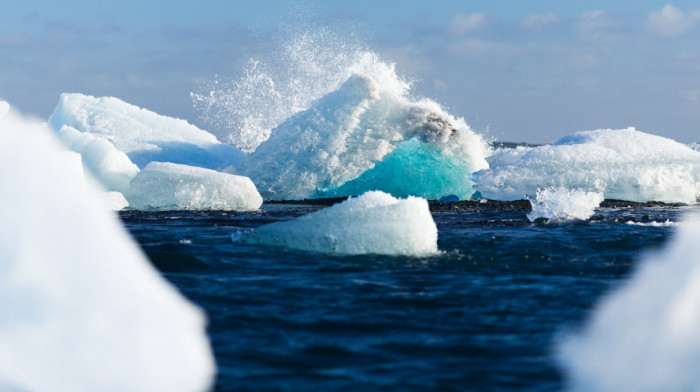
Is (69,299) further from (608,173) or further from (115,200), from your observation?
(608,173)

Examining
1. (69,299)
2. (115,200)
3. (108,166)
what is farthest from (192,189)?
(69,299)

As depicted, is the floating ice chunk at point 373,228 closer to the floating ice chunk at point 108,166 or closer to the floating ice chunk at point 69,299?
the floating ice chunk at point 69,299

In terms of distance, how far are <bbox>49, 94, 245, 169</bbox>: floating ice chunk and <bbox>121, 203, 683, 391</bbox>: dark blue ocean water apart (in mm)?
11753

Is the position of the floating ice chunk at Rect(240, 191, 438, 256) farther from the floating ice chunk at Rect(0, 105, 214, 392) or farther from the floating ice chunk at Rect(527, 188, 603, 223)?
the floating ice chunk at Rect(527, 188, 603, 223)

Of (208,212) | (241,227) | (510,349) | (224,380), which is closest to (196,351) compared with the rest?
(224,380)

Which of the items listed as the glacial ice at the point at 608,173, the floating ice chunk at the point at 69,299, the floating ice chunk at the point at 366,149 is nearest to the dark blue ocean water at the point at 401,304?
the floating ice chunk at the point at 69,299

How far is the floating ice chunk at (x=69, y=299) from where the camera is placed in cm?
547

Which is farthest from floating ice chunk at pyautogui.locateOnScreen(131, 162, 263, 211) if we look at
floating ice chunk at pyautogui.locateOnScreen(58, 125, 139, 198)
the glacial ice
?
the glacial ice

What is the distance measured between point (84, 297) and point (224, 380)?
108 centimetres

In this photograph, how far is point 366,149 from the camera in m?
20.9

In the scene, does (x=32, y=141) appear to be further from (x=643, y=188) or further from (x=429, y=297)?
(x=643, y=188)

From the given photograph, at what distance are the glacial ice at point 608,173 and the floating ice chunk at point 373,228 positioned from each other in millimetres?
8744

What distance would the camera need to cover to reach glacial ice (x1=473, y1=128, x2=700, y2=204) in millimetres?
19578

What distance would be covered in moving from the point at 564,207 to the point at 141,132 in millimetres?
14260
